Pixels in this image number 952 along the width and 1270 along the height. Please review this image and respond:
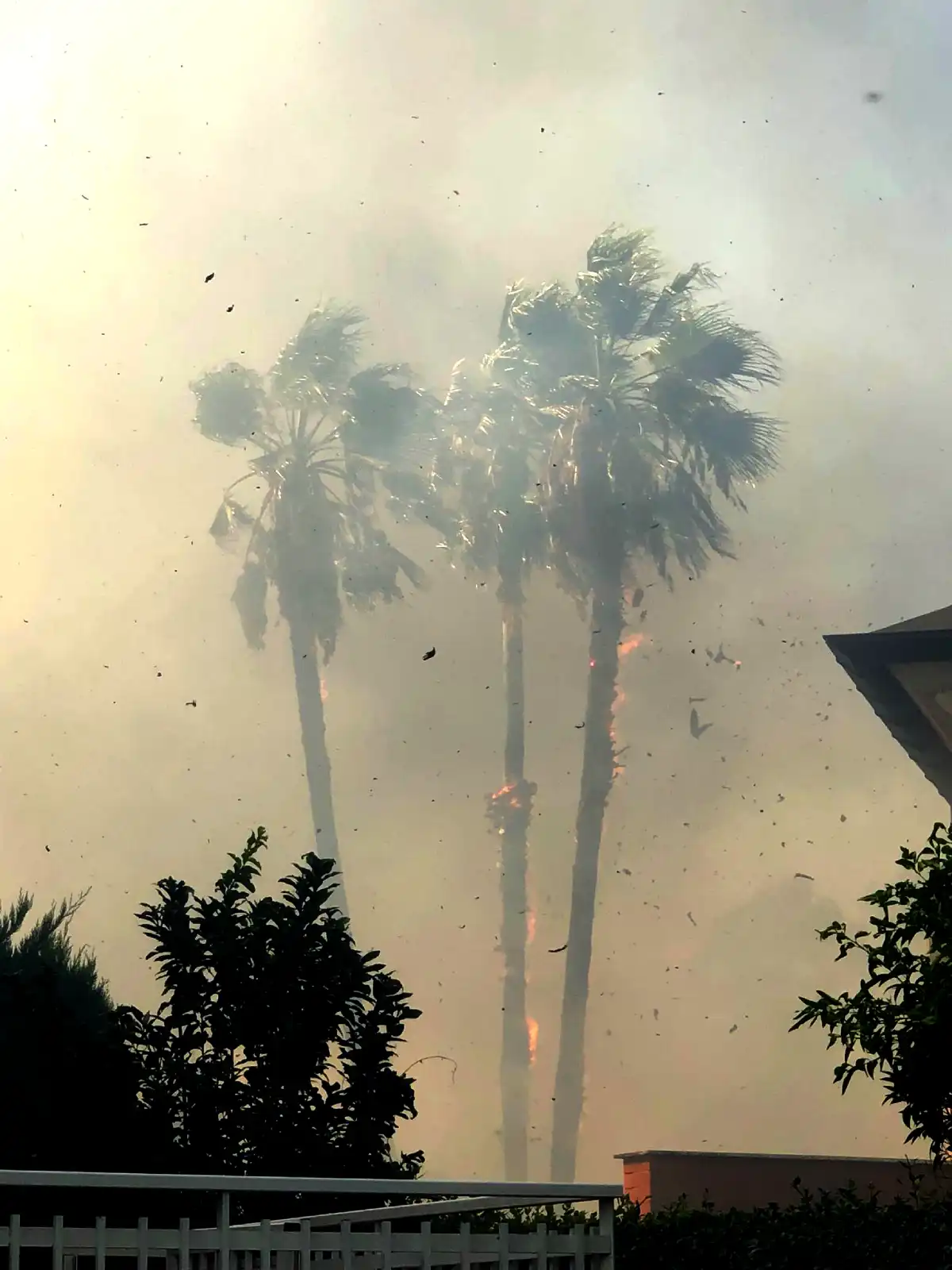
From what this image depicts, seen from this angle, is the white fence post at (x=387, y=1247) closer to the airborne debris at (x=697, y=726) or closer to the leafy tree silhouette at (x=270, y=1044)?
the leafy tree silhouette at (x=270, y=1044)

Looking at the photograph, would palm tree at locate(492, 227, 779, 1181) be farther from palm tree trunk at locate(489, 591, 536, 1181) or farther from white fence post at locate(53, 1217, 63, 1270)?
white fence post at locate(53, 1217, 63, 1270)

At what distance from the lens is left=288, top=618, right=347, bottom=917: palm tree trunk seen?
80.5 feet

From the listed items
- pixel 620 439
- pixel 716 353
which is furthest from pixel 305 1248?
pixel 716 353

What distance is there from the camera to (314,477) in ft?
84.9

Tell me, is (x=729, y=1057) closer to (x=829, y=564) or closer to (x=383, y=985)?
Result: (x=829, y=564)

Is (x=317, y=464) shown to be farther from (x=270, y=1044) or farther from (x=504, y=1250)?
(x=504, y=1250)

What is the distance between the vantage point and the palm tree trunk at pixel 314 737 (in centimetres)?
2455

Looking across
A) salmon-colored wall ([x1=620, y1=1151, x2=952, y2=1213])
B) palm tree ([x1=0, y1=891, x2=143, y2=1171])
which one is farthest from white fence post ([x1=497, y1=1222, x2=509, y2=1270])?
salmon-colored wall ([x1=620, y1=1151, x2=952, y2=1213])

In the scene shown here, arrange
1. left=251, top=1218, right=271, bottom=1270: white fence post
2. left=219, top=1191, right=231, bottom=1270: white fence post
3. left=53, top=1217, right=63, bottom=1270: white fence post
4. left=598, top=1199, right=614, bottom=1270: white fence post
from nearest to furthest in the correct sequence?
left=53, top=1217, right=63, bottom=1270: white fence post, left=219, top=1191, right=231, bottom=1270: white fence post, left=251, top=1218, right=271, bottom=1270: white fence post, left=598, top=1199, right=614, bottom=1270: white fence post

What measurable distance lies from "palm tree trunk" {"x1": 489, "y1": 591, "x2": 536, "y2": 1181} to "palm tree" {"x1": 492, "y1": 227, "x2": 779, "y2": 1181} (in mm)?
765

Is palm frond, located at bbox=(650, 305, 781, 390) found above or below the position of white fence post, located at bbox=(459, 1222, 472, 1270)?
above

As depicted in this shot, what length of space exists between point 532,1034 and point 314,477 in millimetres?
9908

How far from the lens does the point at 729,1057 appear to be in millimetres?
21578

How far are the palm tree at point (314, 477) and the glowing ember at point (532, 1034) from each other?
5.52m
